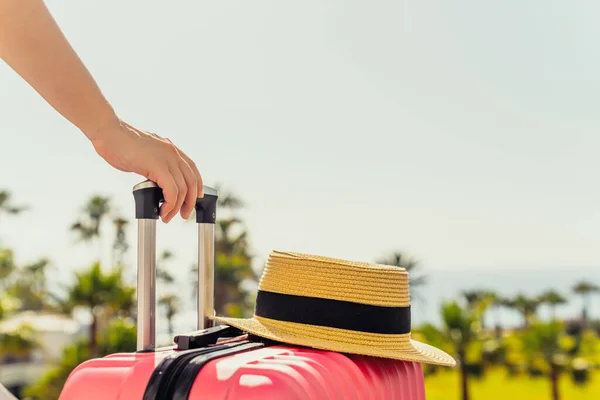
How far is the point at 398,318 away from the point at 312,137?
36759 mm

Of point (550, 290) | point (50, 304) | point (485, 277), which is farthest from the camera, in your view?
point (485, 277)

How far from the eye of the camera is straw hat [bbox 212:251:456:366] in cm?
87

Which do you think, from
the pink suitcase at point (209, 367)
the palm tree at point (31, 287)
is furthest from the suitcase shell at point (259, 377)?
the palm tree at point (31, 287)

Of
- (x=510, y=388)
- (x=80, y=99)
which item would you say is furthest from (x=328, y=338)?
(x=510, y=388)

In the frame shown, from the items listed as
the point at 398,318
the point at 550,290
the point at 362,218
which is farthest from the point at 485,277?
the point at 398,318

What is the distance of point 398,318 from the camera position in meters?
0.93

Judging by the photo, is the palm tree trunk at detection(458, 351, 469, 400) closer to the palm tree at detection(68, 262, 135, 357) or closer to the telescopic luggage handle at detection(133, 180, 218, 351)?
the palm tree at detection(68, 262, 135, 357)

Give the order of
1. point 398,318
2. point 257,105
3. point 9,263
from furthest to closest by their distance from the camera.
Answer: point 257,105 < point 9,263 < point 398,318

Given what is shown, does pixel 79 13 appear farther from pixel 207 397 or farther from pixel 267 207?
pixel 207 397

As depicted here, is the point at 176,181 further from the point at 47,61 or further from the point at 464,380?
the point at 464,380

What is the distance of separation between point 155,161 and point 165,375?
223 mm

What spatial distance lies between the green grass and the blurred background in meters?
0.11

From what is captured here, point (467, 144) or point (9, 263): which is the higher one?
point (467, 144)

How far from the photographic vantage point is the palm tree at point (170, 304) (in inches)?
987
